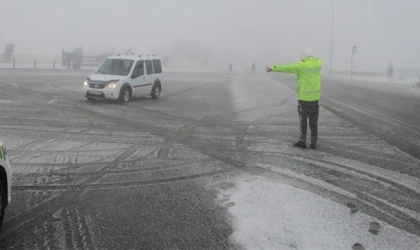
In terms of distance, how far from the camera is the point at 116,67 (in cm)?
1552

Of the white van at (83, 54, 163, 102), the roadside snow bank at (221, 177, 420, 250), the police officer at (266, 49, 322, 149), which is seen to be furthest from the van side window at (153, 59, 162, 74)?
the roadside snow bank at (221, 177, 420, 250)

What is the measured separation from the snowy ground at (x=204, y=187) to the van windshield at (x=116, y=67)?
5.38 meters

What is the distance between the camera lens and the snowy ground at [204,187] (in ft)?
12.5

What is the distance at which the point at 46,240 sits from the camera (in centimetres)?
362

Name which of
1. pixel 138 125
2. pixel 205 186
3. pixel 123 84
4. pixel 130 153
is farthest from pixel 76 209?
pixel 123 84

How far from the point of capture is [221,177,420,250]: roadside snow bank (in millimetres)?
3668

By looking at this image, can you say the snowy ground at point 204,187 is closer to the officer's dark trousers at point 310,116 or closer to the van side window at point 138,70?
the officer's dark trousers at point 310,116

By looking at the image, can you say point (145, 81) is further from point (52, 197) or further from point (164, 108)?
point (52, 197)

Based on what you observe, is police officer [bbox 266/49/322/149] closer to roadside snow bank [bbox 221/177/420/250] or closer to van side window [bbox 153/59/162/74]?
roadside snow bank [bbox 221/177/420/250]

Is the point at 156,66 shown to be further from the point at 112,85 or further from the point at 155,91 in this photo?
the point at 112,85

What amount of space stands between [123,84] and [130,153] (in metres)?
7.96

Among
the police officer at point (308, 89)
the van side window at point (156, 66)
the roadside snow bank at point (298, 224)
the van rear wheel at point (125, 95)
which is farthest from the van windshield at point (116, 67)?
the roadside snow bank at point (298, 224)

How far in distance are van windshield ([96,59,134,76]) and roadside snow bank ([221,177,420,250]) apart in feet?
36.5

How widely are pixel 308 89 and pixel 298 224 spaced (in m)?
3.94
